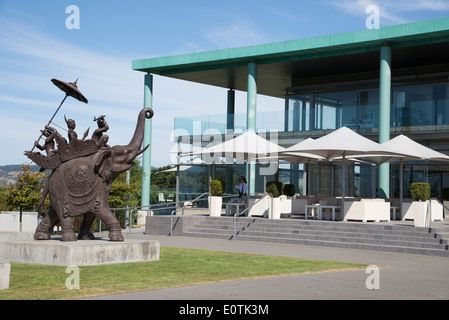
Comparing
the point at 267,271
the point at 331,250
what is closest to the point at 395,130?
the point at 331,250

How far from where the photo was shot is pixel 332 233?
1939 centimetres

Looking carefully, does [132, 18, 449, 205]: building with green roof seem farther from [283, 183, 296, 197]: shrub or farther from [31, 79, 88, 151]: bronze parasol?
[31, 79, 88, 151]: bronze parasol

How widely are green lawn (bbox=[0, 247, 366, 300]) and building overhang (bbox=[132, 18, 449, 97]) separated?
13879 mm

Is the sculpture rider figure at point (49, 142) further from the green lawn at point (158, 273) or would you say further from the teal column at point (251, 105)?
the teal column at point (251, 105)

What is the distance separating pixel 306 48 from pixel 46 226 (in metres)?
17.1

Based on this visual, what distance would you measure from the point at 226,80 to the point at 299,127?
18.7ft

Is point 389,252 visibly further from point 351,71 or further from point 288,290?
point 351,71

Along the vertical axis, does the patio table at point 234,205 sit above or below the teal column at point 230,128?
below

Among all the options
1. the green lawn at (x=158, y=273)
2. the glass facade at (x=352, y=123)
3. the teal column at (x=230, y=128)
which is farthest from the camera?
the teal column at (x=230, y=128)

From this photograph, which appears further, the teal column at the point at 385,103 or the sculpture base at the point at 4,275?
the teal column at the point at 385,103

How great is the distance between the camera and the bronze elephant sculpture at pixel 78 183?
1314 centimetres

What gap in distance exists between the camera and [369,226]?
19047 mm

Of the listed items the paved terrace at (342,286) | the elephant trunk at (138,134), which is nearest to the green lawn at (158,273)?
the paved terrace at (342,286)

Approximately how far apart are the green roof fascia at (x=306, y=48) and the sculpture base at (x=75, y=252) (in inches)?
619
